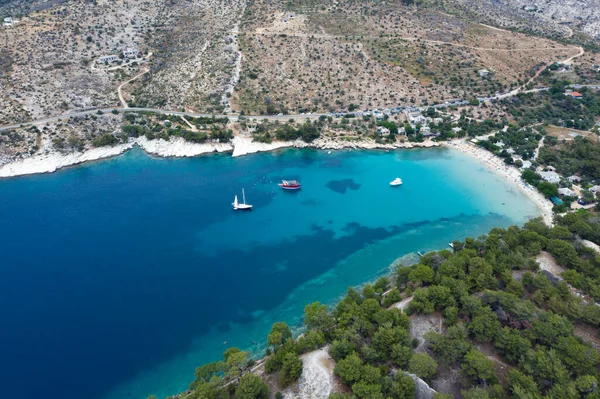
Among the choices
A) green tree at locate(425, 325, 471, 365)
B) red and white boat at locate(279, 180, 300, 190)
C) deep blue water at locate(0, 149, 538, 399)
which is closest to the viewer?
green tree at locate(425, 325, 471, 365)

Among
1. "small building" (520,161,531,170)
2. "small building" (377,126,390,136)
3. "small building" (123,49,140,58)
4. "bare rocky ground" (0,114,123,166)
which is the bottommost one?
"small building" (520,161,531,170)

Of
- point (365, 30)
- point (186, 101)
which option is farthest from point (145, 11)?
point (365, 30)

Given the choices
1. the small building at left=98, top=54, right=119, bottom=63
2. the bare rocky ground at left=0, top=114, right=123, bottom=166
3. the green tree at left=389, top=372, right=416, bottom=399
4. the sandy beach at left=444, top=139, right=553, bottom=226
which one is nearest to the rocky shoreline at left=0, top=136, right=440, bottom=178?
the bare rocky ground at left=0, top=114, right=123, bottom=166

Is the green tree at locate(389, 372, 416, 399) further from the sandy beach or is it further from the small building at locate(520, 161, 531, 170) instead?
the small building at locate(520, 161, 531, 170)

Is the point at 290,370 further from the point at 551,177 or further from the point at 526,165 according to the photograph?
the point at 526,165

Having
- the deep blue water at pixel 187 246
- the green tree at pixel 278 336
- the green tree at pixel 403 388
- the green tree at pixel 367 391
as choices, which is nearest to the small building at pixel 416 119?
the deep blue water at pixel 187 246

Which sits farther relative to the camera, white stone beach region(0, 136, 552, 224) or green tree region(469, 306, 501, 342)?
white stone beach region(0, 136, 552, 224)

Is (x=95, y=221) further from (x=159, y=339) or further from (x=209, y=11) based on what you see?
(x=209, y=11)
